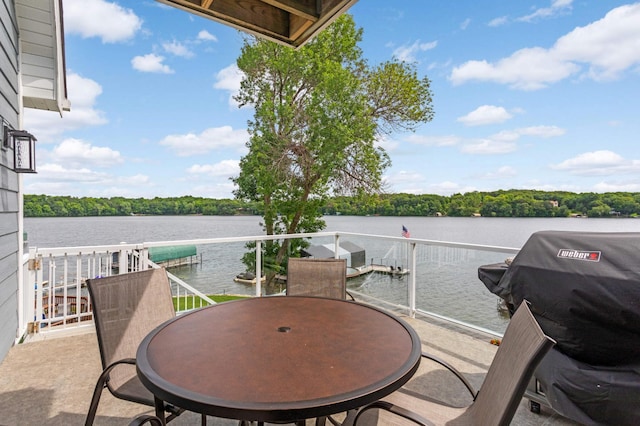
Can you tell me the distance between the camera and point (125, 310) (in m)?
2.19

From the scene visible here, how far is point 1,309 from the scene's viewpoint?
331 cm

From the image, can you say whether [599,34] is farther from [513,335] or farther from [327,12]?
[513,335]

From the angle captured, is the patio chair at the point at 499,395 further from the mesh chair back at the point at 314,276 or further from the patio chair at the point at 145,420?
the mesh chair back at the point at 314,276

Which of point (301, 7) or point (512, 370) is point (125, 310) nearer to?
point (512, 370)

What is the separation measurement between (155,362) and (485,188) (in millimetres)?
11737

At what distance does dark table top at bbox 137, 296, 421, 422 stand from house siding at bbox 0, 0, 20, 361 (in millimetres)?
2752

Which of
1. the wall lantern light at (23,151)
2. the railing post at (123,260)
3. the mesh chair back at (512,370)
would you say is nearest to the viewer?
the mesh chair back at (512,370)

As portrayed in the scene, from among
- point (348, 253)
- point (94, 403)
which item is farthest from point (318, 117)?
point (94, 403)

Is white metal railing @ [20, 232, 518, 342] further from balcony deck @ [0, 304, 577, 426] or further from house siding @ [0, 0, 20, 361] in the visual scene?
balcony deck @ [0, 304, 577, 426]

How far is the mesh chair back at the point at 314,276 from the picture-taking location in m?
3.16

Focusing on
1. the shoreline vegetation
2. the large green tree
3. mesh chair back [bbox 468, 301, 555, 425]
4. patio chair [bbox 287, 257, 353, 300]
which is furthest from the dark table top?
the large green tree

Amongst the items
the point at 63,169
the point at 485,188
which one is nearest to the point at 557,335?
the point at 485,188

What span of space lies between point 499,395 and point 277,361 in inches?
36.2

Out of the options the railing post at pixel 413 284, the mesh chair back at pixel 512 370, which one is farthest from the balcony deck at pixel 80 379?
the mesh chair back at pixel 512 370
